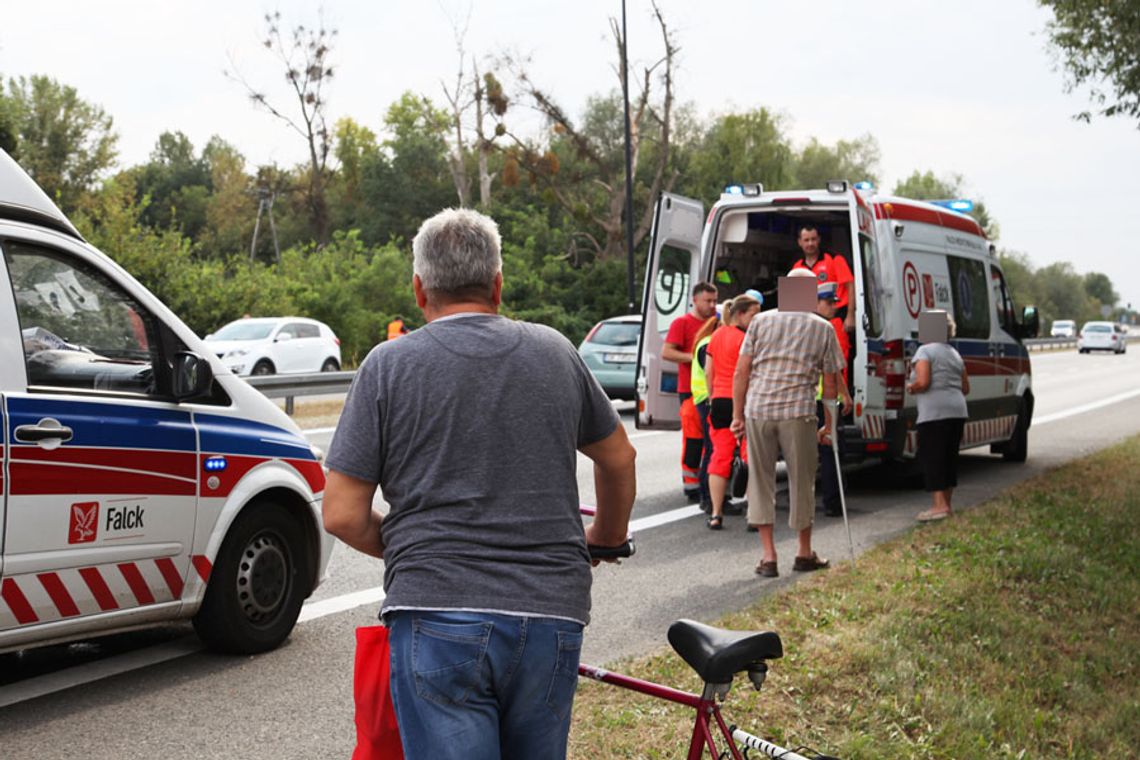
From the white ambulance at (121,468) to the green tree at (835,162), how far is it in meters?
71.1

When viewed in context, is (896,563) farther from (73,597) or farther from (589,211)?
(589,211)

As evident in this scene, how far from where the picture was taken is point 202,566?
5.84 metres

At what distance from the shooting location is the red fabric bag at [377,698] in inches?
105

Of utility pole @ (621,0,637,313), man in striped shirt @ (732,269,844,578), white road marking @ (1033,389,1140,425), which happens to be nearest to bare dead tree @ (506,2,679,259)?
utility pole @ (621,0,637,313)

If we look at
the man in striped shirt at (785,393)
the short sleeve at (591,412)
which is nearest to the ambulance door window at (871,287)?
the man in striped shirt at (785,393)

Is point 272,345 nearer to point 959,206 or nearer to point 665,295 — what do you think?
point 665,295

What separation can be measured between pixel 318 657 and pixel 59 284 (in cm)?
212

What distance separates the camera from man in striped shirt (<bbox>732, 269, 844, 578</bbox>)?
8.18m

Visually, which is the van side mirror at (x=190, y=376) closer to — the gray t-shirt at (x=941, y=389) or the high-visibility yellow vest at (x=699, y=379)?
the high-visibility yellow vest at (x=699, y=379)

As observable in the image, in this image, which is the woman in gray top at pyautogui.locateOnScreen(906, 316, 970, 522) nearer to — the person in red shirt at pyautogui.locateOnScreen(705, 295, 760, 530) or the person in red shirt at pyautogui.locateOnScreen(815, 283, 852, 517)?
the person in red shirt at pyautogui.locateOnScreen(815, 283, 852, 517)

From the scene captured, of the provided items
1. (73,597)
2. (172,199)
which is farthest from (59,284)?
(172,199)

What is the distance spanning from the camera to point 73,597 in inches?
206

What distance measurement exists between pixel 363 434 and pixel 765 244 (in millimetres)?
10346

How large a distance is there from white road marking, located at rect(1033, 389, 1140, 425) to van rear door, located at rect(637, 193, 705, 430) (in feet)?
36.5
